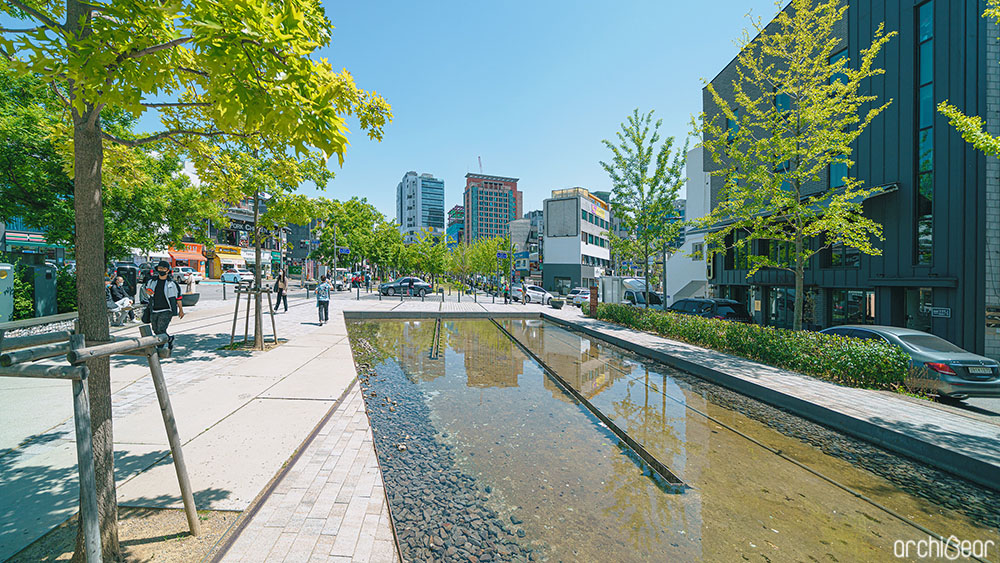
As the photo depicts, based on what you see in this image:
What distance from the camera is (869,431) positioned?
6.07 metres

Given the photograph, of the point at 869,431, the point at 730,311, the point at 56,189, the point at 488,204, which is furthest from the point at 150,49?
the point at 488,204

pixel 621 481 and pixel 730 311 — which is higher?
pixel 730 311

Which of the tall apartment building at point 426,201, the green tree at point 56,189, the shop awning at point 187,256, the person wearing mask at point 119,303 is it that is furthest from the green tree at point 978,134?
the tall apartment building at point 426,201

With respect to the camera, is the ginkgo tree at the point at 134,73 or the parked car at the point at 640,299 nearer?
the ginkgo tree at the point at 134,73

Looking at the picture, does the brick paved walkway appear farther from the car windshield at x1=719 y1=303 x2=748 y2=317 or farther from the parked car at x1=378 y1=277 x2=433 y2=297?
the parked car at x1=378 y1=277 x2=433 y2=297

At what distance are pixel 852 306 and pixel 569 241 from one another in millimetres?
47375

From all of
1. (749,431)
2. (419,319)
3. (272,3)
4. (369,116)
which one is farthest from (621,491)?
(419,319)

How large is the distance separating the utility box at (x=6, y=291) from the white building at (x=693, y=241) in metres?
34.4

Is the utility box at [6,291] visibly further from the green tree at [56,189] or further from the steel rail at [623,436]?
the steel rail at [623,436]

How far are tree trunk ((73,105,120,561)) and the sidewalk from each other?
2.41 feet

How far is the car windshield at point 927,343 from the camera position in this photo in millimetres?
7906

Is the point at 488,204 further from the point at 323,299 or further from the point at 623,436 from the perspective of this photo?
the point at 623,436

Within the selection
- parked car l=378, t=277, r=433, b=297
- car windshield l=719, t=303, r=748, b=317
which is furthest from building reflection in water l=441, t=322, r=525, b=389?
parked car l=378, t=277, r=433, b=297

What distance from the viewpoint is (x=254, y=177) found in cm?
970
